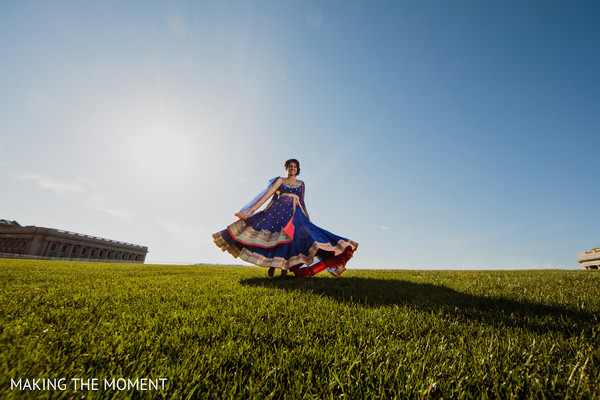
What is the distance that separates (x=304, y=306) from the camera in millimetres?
3416

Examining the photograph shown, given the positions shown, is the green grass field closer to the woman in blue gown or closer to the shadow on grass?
the shadow on grass

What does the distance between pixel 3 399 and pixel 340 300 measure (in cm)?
352

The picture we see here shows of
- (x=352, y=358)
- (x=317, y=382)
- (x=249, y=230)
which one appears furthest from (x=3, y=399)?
(x=249, y=230)

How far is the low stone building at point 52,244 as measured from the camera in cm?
6022

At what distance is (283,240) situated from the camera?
21.1ft

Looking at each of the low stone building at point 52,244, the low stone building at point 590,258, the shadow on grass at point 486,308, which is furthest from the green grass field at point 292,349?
the low stone building at point 52,244

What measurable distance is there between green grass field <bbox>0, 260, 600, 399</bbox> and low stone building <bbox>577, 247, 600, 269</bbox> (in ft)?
208

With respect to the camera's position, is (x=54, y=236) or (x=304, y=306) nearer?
(x=304, y=306)

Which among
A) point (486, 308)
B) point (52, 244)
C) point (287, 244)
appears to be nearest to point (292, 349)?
point (486, 308)

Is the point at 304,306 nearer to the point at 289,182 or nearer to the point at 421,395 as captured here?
the point at 421,395

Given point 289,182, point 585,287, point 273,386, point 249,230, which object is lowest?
point 273,386

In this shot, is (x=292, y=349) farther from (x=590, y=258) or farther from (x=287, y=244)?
(x=590, y=258)

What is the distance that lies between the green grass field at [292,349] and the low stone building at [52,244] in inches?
3068

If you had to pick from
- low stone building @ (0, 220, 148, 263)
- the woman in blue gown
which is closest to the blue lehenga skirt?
the woman in blue gown
